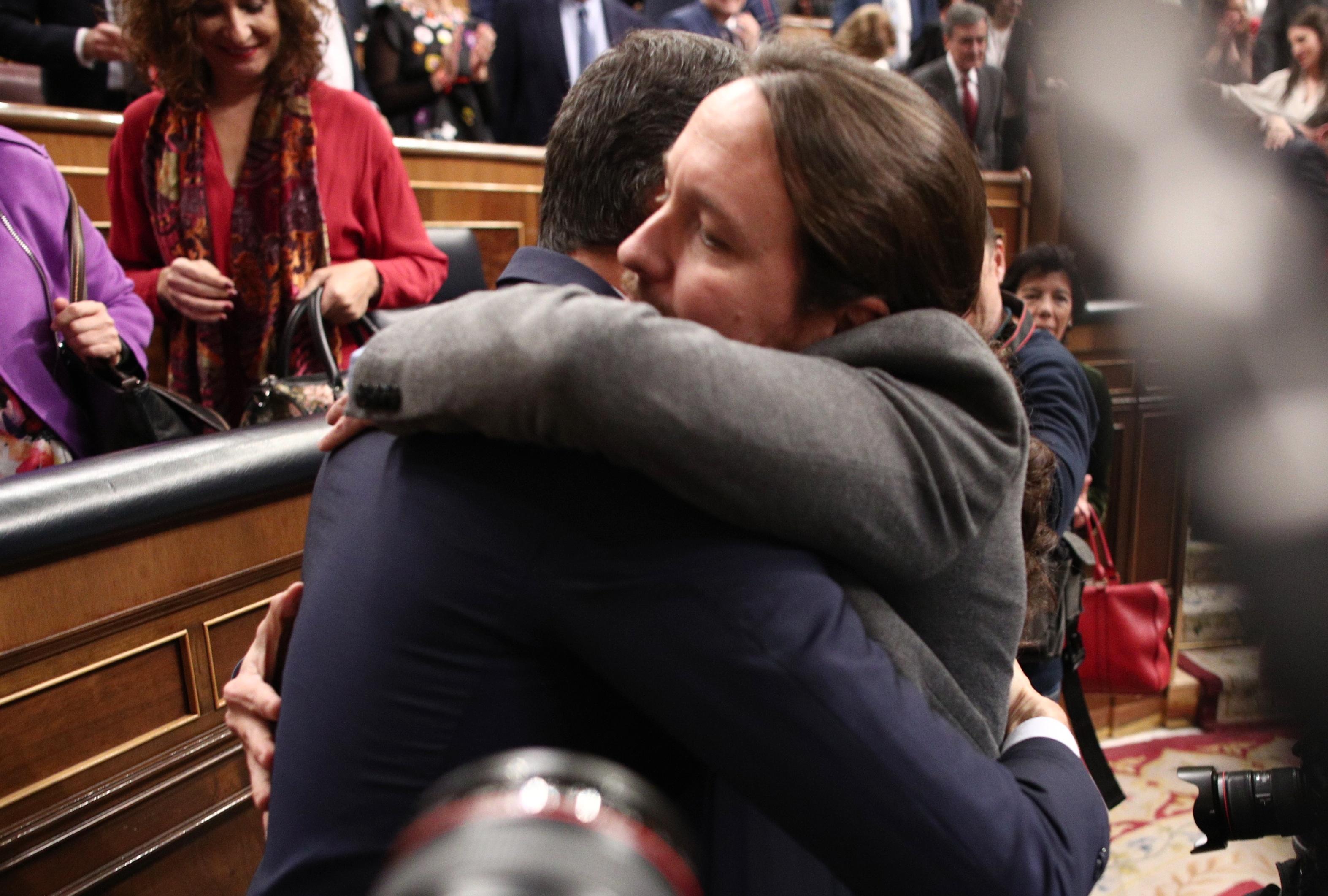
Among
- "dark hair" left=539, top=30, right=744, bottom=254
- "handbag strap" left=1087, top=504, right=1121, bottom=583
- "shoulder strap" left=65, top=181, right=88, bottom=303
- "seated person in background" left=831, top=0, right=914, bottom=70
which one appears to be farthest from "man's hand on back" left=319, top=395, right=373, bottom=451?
"seated person in background" left=831, top=0, right=914, bottom=70

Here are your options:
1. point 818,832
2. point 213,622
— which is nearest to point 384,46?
point 213,622

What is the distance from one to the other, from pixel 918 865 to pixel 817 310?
0.32m

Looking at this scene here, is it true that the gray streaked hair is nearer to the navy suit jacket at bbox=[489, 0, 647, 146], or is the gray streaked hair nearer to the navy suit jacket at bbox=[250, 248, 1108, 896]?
the navy suit jacket at bbox=[489, 0, 647, 146]

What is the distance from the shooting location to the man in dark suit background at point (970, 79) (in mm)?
3945

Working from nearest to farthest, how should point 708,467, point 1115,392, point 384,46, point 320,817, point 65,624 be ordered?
point 708,467 → point 320,817 → point 65,624 → point 384,46 → point 1115,392

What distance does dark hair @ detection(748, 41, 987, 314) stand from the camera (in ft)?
1.89

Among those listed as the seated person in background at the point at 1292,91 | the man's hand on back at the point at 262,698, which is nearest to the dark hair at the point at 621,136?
the man's hand on back at the point at 262,698

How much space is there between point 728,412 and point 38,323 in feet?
4.00

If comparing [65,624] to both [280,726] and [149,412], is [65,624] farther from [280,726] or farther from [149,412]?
[280,726]

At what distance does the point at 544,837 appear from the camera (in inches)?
8.9

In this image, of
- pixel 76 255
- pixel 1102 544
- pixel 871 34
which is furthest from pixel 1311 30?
pixel 76 255

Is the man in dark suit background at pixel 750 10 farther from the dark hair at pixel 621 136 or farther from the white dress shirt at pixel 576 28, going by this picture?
the dark hair at pixel 621 136

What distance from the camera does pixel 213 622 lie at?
1265 millimetres

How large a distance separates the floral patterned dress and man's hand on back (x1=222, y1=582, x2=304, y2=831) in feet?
2.08
